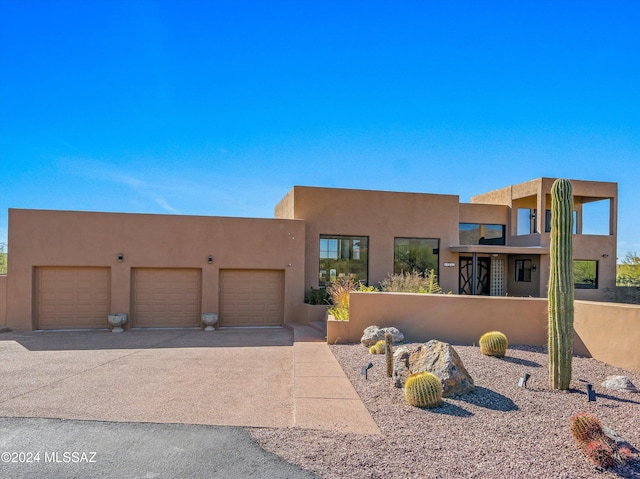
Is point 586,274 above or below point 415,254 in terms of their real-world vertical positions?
below

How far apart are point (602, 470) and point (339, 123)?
12.7 m

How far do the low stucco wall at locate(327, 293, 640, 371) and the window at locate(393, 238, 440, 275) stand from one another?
5.87m

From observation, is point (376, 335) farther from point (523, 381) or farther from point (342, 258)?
point (342, 258)

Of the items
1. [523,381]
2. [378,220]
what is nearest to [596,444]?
[523,381]

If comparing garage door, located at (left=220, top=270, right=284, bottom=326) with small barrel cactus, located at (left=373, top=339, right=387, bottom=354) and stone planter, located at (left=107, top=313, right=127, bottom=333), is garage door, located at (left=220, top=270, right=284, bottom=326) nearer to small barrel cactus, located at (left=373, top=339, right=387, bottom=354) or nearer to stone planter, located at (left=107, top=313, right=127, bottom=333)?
stone planter, located at (left=107, top=313, right=127, bottom=333)

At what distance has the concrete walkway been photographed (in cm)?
495

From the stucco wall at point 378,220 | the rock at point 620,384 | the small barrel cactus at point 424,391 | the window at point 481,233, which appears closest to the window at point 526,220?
the window at point 481,233

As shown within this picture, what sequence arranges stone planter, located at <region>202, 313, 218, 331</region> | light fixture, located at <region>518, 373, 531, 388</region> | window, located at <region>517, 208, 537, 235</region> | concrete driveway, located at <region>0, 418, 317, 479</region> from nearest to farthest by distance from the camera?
1. concrete driveway, located at <region>0, 418, 317, 479</region>
2. light fixture, located at <region>518, 373, 531, 388</region>
3. stone planter, located at <region>202, 313, 218, 331</region>
4. window, located at <region>517, 208, 537, 235</region>

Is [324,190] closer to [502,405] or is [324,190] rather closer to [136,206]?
[136,206]

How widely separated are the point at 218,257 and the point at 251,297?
1.81 metres

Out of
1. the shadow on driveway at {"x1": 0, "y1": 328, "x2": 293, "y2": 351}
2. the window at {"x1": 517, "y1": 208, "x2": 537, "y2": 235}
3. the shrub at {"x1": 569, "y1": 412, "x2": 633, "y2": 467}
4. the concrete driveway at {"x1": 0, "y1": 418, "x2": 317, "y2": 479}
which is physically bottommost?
the shadow on driveway at {"x1": 0, "y1": 328, "x2": 293, "y2": 351}

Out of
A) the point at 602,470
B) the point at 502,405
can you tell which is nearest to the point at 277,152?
the point at 502,405

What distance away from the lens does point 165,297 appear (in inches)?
508

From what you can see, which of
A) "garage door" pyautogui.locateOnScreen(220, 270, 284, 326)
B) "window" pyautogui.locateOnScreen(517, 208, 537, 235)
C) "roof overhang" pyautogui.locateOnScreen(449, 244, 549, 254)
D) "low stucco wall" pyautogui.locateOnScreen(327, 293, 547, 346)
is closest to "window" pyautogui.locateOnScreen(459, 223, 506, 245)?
"window" pyautogui.locateOnScreen(517, 208, 537, 235)
